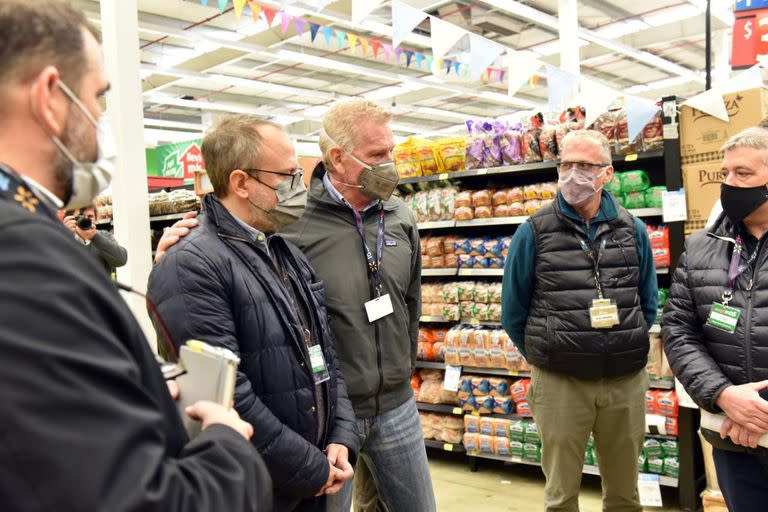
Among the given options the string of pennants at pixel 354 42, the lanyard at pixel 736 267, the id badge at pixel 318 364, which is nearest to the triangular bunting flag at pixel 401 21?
the string of pennants at pixel 354 42

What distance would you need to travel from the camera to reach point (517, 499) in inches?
166

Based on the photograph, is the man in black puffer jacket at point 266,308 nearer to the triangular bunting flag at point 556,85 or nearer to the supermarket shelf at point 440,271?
the supermarket shelf at point 440,271

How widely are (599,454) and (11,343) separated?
280 cm

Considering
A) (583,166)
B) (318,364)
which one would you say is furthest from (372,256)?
(583,166)

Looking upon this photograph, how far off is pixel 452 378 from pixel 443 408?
336 mm

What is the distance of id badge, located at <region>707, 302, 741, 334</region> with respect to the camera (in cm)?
220

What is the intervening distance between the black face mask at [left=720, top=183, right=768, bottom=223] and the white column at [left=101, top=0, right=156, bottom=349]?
2.30 m

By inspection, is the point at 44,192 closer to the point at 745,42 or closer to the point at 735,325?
the point at 735,325

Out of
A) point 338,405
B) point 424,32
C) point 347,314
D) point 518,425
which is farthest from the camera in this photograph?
point 424,32

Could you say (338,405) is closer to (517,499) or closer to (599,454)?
(599,454)

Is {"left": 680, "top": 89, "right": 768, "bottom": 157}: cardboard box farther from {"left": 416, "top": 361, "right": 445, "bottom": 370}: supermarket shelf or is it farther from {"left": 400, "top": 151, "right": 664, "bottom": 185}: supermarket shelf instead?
{"left": 416, "top": 361, "right": 445, "bottom": 370}: supermarket shelf

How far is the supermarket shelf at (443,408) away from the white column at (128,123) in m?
2.82

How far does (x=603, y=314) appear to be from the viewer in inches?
110

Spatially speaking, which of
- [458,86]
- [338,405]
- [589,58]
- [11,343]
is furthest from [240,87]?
[11,343]
